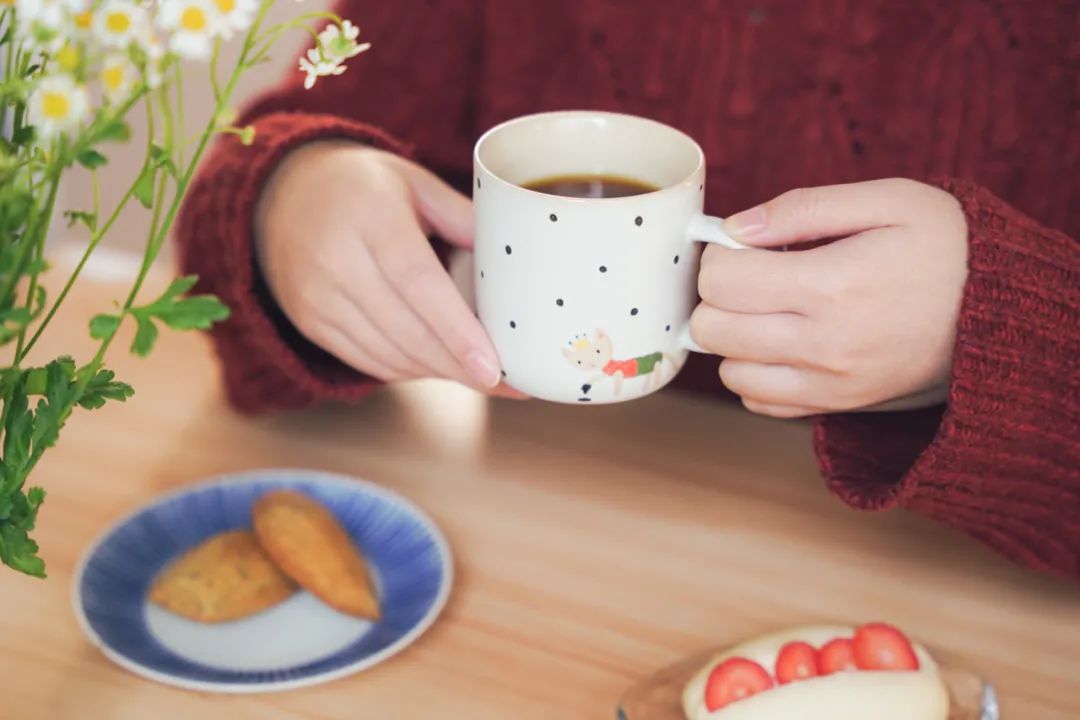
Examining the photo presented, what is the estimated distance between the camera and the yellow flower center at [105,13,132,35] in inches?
11.9

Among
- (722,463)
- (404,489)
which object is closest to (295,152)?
(404,489)

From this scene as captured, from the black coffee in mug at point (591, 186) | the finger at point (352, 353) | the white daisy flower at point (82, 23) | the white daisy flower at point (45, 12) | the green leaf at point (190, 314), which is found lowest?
the finger at point (352, 353)

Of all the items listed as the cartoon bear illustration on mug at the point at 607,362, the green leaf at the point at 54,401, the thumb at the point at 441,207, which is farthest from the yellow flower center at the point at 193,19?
the thumb at the point at 441,207

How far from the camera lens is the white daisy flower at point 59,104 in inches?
11.3

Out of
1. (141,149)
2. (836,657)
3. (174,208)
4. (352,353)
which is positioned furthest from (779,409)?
(141,149)

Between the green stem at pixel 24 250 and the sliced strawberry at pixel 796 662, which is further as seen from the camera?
the sliced strawberry at pixel 796 662

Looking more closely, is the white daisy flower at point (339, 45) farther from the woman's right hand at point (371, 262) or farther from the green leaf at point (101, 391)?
the woman's right hand at point (371, 262)

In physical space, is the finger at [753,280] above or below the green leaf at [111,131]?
below

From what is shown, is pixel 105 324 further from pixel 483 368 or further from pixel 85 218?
pixel 483 368

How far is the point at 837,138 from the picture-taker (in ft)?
2.66

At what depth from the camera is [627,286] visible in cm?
50

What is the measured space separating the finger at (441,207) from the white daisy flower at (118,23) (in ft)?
1.17

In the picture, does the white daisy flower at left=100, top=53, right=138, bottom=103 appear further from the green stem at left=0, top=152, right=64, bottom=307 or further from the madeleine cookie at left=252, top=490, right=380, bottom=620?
the madeleine cookie at left=252, top=490, right=380, bottom=620

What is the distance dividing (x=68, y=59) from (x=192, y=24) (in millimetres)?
32
